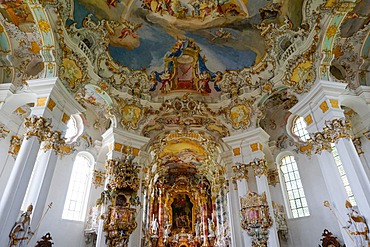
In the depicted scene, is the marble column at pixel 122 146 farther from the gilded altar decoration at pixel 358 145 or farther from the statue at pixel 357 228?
the gilded altar decoration at pixel 358 145

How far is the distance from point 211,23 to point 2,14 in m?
8.69

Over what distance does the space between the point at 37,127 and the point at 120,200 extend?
183 inches

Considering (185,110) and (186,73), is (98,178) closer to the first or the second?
(185,110)

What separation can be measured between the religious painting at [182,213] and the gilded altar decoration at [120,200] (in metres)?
15.9

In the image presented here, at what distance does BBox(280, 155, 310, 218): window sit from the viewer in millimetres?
12547

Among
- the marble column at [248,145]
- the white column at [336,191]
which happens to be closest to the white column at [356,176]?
the white column at [336,191]

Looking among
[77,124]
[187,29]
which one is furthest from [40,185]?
[187,29]

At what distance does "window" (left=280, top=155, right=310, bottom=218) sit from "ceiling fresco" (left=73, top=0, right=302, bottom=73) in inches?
222

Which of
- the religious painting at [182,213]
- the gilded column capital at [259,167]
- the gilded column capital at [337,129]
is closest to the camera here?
the gilded column capital at [337,129]

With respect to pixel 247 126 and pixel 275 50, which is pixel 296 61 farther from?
pixel 247 126

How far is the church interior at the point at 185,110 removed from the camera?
28.3 ft

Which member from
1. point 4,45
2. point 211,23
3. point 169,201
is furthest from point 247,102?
point 169,201

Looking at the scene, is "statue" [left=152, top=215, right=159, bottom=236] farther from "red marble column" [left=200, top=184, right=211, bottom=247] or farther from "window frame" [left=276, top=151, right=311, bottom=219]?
"window frame" [left=276, top=151, right=311, bottom=219]

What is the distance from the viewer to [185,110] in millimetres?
13930
